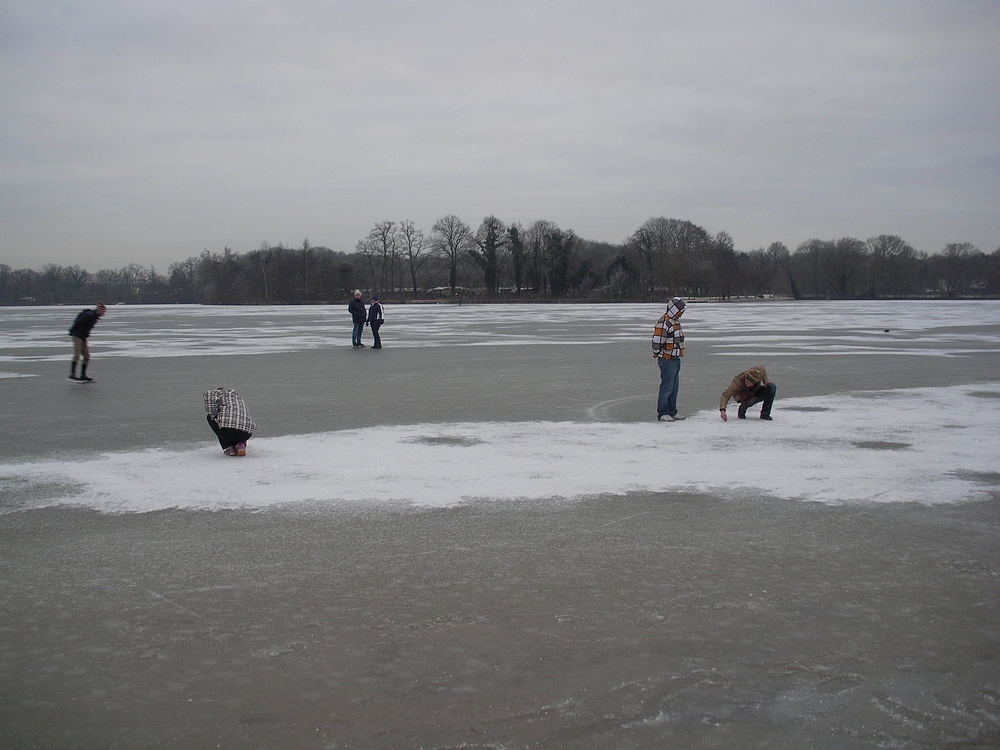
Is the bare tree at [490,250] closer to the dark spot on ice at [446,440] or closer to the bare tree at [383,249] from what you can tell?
the bare tree at [383,249]

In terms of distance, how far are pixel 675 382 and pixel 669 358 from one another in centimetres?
34

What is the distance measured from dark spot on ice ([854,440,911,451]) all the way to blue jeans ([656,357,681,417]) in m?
2.36

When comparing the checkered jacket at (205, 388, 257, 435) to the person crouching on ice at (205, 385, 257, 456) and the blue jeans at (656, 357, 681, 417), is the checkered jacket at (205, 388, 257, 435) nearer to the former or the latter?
the person crouching on ice at (205, 385, 257, 456)

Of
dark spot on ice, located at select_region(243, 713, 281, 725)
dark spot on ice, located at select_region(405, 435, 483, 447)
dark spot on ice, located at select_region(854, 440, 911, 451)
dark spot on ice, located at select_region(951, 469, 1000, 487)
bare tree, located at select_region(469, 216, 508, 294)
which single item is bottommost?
dark spot on ice, located at select_region(243, 713, 281, 725)

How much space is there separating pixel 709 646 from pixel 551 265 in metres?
102

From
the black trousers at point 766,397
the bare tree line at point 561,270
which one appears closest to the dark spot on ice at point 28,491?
the black trousers at point 766,397

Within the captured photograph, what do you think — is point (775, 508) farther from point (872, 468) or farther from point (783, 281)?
point (783, 281)

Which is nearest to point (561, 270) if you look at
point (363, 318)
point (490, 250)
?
point (490, 250)

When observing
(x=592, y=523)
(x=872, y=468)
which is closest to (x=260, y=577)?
(x=592, y=523)

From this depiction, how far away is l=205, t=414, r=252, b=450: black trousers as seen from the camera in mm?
8297

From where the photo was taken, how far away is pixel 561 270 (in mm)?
103000

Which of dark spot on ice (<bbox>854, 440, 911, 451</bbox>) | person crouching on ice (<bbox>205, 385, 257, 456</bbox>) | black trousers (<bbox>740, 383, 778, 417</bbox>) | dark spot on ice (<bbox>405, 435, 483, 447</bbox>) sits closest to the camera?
person crouching on ice (<bbox>205, 385, 257, 456</bbox>)

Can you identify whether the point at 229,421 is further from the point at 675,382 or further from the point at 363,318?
the point at 363,318

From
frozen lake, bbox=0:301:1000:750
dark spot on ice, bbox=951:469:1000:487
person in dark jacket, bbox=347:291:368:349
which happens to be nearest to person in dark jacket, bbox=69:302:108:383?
frozen lake, bbox=0:301:1000:750
